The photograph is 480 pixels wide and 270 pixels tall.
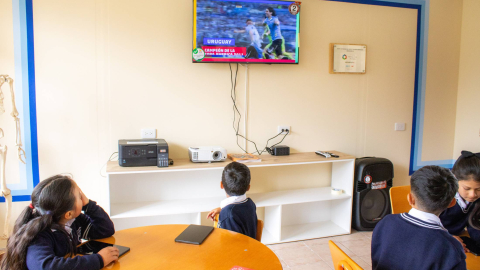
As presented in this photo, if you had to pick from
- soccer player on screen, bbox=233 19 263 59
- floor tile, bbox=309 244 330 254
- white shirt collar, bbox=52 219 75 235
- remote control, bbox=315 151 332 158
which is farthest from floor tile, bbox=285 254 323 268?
soccer player on screen, bbox=233 19 263 59

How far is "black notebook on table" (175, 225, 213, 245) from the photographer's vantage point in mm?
1608

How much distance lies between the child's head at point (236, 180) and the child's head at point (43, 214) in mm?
804

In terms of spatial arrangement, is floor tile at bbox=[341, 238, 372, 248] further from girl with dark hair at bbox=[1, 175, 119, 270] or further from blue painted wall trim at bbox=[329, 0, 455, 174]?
girl with dark hair at bbox=[1, 175, 119, 270]

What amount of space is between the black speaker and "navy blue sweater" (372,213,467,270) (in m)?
1.93

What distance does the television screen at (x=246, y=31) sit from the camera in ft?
9.89

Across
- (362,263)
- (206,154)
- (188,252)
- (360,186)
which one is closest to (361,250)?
(362,263)

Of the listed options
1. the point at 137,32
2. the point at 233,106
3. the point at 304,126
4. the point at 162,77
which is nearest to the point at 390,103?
the point at 304,126

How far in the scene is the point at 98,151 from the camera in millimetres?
2992

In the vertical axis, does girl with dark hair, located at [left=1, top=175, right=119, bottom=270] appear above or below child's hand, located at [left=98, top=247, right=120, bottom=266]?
above

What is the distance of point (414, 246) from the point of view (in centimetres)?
135

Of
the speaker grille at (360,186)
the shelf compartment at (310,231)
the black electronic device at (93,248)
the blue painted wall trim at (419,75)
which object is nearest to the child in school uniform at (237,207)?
the black electronic device at (93,248)

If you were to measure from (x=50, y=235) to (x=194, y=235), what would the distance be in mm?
646

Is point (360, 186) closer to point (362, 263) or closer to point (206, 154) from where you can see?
point (362, 263)

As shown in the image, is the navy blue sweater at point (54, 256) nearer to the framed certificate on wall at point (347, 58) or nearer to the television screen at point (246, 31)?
the television screen at point (246, 31)
